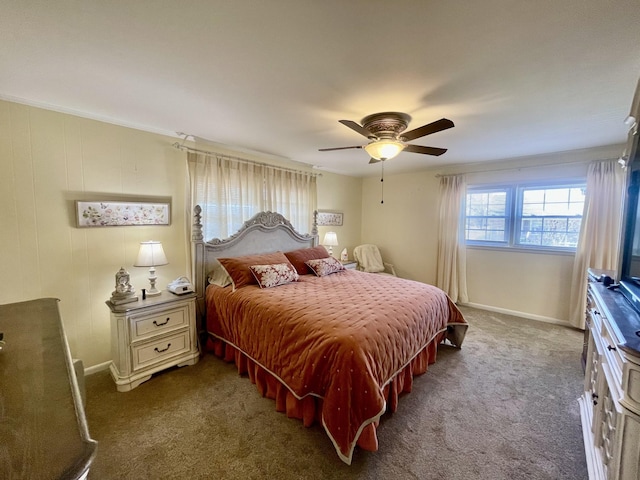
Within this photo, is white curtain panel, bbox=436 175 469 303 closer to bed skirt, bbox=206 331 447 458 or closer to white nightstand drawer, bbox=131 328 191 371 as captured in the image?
bed skirt, bbox=206 331 447 458

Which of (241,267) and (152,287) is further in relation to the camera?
(241,267)

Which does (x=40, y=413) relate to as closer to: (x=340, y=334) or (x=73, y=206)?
(x=340, y=334)

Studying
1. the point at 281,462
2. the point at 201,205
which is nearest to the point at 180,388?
the point at 281,462

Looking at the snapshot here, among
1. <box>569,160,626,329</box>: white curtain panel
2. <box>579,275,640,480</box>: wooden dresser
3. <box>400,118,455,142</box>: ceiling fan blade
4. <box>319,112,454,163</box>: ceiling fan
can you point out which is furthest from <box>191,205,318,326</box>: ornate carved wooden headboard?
<box>569,160,626,329</box>: white curtain panel

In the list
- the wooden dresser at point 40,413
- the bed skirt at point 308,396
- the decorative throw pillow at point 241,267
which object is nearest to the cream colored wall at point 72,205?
the decorative throw pillow at point 241,267

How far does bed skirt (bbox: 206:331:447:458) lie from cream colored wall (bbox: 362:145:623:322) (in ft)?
6.42

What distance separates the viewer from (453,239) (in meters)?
4.29

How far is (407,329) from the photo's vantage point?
212 cm

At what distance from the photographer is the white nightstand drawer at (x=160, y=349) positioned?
2262mm

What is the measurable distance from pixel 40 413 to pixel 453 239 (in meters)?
4.66

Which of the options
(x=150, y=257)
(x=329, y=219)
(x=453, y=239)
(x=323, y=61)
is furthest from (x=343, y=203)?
(x=323, y=61)

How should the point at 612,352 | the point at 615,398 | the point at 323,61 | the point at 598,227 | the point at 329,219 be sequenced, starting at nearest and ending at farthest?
the point at 615,398 → the point at 612,352 → the point at 323,61 → the point at 598,227 → the point at 329,219

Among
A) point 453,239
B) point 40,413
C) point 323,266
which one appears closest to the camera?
point 40,413

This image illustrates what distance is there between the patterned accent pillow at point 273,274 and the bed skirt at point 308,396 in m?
0.71
